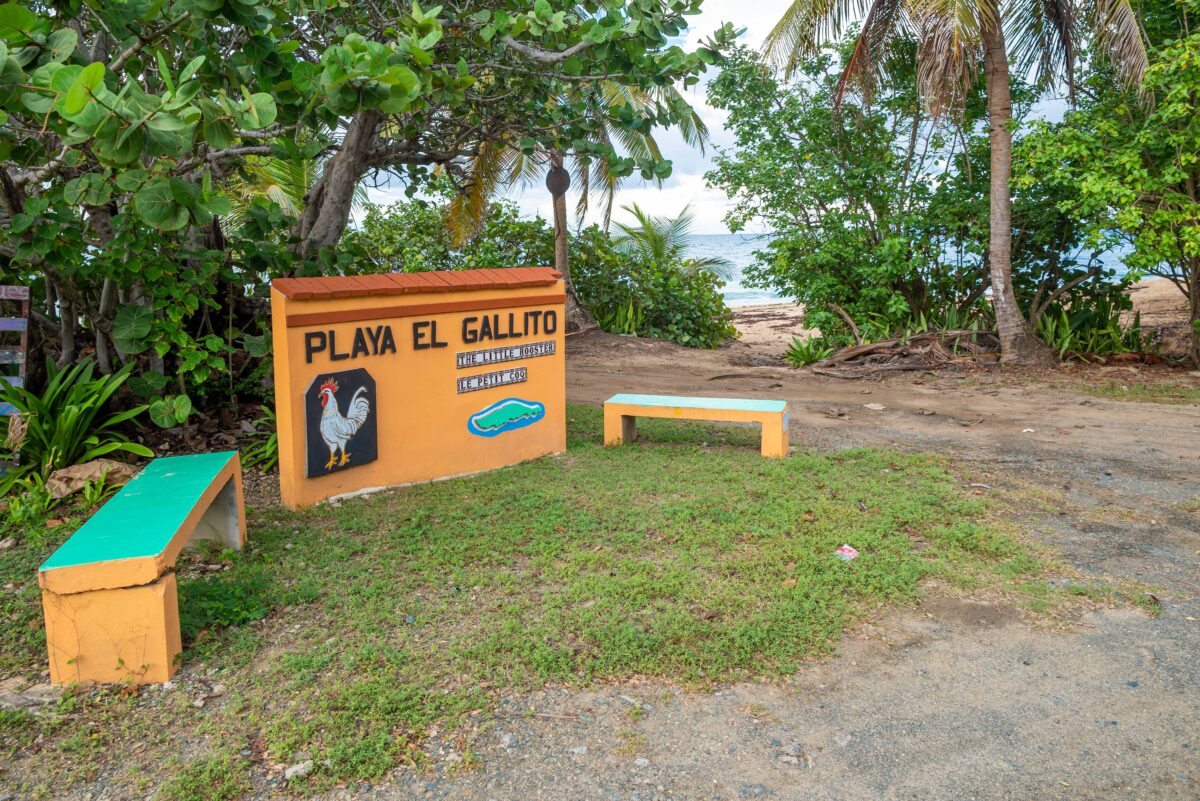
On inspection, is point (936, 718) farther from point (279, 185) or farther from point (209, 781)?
point (279, 185)

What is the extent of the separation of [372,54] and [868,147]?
10.9 metres

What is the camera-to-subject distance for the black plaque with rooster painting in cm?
586

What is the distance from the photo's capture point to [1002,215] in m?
11.6

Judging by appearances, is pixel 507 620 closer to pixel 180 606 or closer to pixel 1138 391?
pixel 180 606

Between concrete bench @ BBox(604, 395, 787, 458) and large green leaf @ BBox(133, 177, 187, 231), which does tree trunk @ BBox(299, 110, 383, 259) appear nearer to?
concrete bench @ BBox(604, 395, 787, 458)

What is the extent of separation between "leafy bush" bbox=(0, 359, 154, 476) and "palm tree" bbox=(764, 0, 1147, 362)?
9.06 m

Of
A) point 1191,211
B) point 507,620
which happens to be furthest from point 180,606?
point 1191,211

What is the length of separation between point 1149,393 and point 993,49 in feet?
15.3

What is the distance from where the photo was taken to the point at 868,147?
13.3 meters

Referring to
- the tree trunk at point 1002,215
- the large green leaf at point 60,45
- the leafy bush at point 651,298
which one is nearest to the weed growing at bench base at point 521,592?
the large green leaf at point 60,45

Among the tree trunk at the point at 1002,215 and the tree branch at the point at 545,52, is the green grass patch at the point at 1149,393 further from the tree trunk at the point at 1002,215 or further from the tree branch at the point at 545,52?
the tree branch at the point at 545,52

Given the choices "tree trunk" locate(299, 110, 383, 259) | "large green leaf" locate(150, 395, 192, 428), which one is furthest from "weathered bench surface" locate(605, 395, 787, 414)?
"large green leaf" locate(150, 395, 192, 428)

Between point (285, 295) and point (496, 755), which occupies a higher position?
point (285, 295)

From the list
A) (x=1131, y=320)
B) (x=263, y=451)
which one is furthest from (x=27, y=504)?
Result: (x=1131, y=320)
